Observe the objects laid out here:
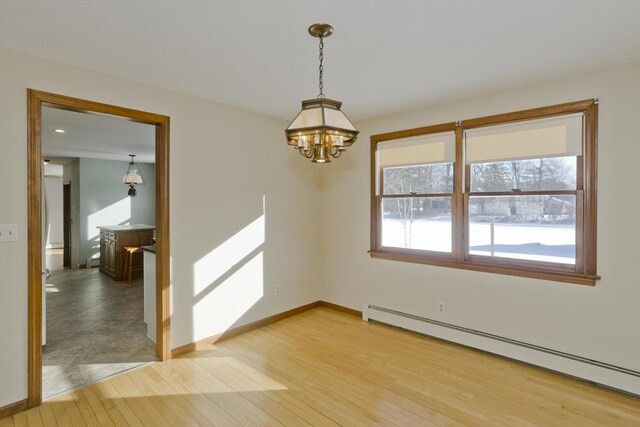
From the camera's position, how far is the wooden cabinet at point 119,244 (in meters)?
6.39

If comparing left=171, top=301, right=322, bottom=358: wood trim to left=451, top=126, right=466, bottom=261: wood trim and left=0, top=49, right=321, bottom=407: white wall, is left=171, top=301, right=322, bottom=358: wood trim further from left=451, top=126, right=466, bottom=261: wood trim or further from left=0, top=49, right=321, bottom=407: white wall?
left=451, top=126, right=466, bottom=261: wood trim

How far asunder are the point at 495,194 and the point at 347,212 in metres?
1.87

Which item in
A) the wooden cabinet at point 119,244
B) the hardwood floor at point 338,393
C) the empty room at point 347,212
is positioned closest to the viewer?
the empty room at point 347,212

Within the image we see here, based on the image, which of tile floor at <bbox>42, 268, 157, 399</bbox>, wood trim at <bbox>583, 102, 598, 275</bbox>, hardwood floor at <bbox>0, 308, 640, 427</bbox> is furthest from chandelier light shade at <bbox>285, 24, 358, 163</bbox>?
tile floor at <bbox>42, 268, 157, 399</bbox>

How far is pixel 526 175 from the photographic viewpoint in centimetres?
317

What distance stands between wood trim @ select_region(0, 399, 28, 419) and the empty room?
0.02 m

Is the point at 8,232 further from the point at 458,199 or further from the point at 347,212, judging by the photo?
the point at 458,199

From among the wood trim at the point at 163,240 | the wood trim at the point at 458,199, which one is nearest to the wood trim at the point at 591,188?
the wood trim at the point at 458,199

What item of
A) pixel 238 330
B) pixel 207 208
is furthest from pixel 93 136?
pixel 238 330

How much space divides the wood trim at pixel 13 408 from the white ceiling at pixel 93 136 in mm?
2515

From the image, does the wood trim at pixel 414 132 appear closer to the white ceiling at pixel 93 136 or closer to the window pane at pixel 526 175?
the window pane at pixel 526 175

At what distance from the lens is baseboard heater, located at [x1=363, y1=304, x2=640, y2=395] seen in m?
2.66

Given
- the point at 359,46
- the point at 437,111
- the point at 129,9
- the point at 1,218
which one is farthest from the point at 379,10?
the point at 1,218

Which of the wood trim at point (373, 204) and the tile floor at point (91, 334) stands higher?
the wood trim at point (373, 204)
